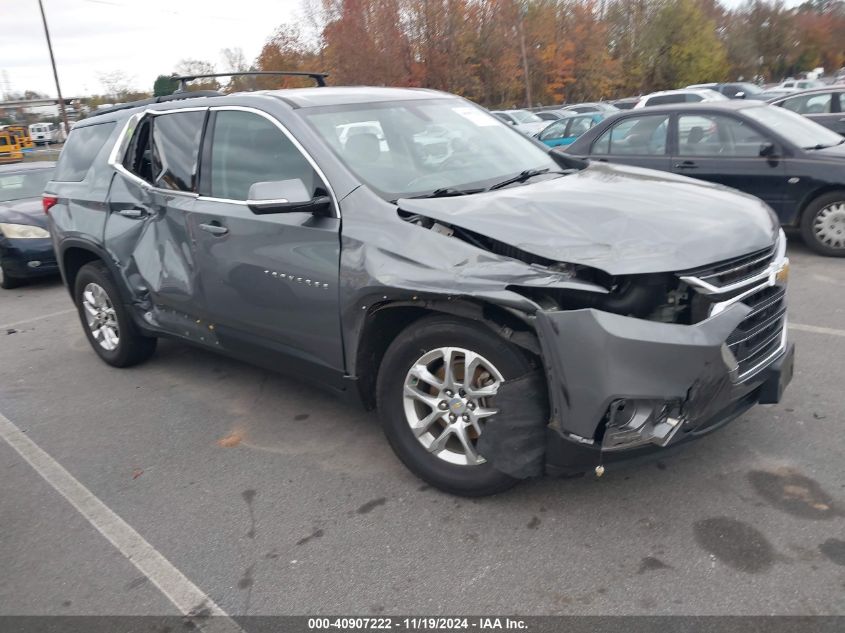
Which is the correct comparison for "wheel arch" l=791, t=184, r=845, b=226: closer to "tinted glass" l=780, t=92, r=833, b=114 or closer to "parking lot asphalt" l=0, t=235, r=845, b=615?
"parking lot asphalt" l=0, t=235, r=845, b=615

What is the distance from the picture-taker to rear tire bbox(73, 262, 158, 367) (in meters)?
5.38

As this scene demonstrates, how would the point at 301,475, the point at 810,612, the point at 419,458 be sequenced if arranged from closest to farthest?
1. the point at 810,612
2. the point at 419,458
3. the point at 301,475

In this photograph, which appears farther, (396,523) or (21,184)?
(21,184)

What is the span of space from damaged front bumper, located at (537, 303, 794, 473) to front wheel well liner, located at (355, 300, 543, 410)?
18 cm

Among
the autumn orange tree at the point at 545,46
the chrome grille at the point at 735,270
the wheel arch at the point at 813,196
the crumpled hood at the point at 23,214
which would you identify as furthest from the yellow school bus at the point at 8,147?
the chrome grille at the point at 735,270

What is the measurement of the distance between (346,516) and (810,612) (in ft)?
6.27

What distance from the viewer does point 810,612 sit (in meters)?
2.53

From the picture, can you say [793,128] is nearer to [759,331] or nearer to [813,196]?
[813,196]

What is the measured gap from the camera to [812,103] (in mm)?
11383

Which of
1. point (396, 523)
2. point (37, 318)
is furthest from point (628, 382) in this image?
point (37, 318)

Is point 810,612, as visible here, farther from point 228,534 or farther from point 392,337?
point 228,534

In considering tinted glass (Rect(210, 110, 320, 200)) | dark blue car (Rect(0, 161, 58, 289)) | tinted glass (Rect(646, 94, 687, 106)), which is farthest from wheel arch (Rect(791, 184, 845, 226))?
tinted glass (Rect(646, 94, 687, 106))

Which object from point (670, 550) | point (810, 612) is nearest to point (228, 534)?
point (670, 550)

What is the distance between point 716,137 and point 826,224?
146cm
